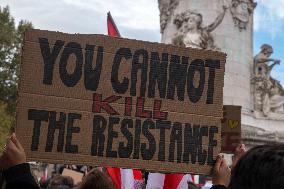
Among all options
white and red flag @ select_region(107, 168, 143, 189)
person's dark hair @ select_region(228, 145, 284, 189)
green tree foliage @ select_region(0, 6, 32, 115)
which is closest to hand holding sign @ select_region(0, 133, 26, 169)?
person's dark hair @ select_region(228, 145, 284, 189)

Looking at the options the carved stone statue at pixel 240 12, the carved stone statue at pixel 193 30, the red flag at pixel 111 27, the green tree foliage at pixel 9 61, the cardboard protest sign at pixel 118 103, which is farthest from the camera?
the green tree foliage at pixel 9 61

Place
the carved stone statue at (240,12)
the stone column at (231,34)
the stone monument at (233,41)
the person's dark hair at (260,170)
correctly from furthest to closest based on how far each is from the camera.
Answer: the carved stone statue at (240,12) → the stone column at (231,34) → the stone monument at (233,41) → the person's dark hair at (260,170)

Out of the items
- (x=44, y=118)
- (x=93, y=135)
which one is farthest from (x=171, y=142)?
(x=44, y=118)

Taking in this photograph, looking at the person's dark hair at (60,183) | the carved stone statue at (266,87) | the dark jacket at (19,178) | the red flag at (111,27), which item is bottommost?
the person's dark hair at (60,183)

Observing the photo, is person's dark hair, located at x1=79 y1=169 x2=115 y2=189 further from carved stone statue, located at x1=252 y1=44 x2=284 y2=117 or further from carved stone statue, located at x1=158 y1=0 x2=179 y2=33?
carved stone statue, located at x1=252 y1=44 x2=284 y2=117

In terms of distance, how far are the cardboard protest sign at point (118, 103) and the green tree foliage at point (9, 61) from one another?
29814 mm

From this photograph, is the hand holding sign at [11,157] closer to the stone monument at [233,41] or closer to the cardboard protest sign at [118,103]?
the cardboard protest sign at [118,103]

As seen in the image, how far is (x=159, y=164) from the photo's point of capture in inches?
147

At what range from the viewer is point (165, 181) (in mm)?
4891

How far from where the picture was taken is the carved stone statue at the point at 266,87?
926 inches

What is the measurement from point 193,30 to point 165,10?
213 cm

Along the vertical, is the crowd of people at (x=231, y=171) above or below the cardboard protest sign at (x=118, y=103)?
below

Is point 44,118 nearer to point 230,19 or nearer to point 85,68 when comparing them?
point 85,68

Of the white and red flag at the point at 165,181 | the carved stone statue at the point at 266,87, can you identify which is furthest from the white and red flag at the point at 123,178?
the carved stone statue at the point at 266,87
